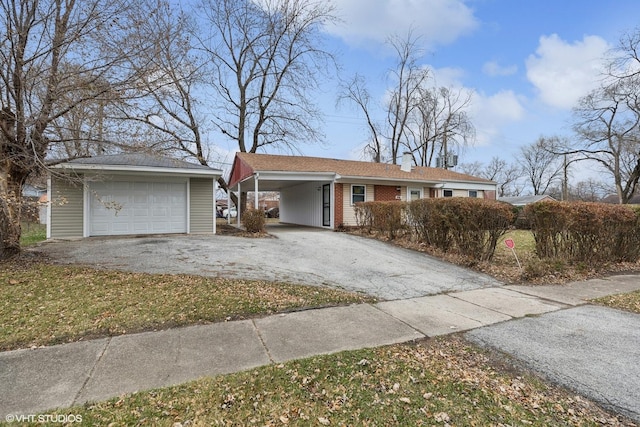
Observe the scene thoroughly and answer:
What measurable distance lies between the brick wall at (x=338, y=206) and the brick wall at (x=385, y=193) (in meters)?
2.06

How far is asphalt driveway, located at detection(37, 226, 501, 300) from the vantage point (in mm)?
6107

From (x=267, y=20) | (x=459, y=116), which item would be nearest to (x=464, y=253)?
(x=267, y=20)

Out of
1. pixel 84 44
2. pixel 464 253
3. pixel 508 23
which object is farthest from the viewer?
pixel 508 23

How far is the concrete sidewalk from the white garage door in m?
9.55

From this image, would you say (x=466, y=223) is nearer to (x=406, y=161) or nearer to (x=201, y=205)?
(x=201, y=205)

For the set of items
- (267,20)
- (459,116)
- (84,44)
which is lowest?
(84,44)

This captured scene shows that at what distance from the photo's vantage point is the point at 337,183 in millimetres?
15297

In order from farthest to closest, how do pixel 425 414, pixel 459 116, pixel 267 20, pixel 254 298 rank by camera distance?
pixel 459 116
pixel 267 20
pixel 254 298
pixel 425 414

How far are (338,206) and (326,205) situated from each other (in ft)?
2.81

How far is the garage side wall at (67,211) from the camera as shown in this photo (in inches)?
430

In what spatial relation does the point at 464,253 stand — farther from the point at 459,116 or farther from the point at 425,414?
the point at 459,116

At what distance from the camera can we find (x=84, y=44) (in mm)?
6605

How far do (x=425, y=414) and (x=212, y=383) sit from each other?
168 cm

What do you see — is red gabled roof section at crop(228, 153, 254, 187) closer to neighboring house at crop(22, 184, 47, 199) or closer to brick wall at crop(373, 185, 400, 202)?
brick wall at crop(373, 185, 400, 202)
